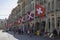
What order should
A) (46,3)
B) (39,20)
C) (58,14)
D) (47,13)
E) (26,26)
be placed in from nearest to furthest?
(58,14) < (47,13) < (46,3) < (39,20) < (26,26)

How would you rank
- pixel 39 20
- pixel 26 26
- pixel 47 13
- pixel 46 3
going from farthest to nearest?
pixel 26 26
pixel 39 20
pixel 46 3
pixel 47 13

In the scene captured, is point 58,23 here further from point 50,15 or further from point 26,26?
point 26,26

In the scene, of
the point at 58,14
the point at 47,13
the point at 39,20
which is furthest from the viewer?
the point at 39,20

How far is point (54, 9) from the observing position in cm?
A: 5334

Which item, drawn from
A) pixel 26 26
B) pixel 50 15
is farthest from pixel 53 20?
pixel 26 26

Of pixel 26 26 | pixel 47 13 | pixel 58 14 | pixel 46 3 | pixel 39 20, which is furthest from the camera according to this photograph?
pixel 26 26

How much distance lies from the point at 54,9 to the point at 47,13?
5302mm

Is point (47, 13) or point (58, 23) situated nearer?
point (58, 23)

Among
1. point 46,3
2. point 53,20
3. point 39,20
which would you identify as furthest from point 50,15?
point 39,20

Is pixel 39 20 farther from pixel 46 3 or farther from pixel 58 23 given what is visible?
pixel 58 23

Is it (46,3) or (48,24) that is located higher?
(46,3)

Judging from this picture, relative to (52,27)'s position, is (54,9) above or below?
above

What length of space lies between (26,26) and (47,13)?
41.8 meters

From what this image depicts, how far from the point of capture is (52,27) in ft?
181
